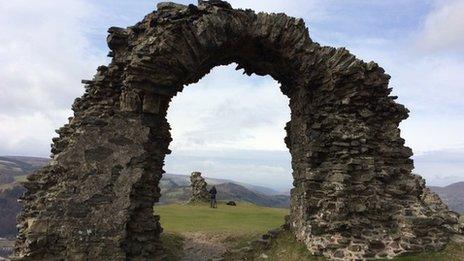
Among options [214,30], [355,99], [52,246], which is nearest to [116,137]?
[52,246]

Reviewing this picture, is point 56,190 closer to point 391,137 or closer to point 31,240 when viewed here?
point 31,240

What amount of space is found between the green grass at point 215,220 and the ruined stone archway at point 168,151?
6.22 metres

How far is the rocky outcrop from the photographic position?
33.3 metres

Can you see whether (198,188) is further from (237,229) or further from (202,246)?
(202,246)

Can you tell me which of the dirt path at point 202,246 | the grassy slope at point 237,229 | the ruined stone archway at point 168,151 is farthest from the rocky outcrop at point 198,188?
the ruined stone archway at point 168,151

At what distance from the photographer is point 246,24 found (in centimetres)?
1401

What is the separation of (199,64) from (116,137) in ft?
12.1

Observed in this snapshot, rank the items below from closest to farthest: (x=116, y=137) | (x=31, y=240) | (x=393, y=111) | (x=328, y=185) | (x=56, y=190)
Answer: (x=31, y=240)
(x=56, y=190)
(x=116, y=137)
(x=328, y=185)
(x=393, y=111)

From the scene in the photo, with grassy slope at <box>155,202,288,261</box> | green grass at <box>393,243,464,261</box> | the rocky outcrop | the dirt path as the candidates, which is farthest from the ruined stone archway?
the rocky outcrop

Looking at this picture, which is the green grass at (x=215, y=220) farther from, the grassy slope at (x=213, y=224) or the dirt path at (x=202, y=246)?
the dirt path at (x=202, y=246)

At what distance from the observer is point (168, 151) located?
1478 cm

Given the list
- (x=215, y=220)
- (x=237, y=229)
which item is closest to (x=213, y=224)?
(x=215, y=220)

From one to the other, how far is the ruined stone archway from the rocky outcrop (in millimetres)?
18714

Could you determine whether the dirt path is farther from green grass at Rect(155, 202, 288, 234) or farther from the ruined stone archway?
the ruined stone archway
